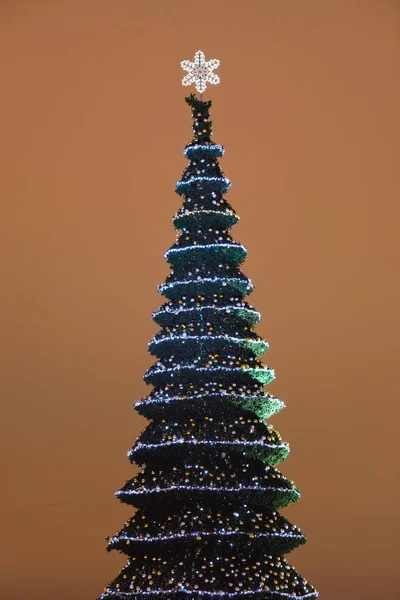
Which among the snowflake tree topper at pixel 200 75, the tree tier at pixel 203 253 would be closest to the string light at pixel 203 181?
the tree tier at pixel 203 253

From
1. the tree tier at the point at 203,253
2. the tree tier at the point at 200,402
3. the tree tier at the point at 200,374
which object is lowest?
the tree tier at the point at 200,402

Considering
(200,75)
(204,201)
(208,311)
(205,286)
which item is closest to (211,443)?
(208,311)

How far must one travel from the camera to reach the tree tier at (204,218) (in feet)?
54.3

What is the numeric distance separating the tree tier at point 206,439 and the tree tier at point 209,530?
92cm

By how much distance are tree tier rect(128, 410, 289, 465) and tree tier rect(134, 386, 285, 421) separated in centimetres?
15

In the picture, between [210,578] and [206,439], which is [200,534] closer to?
[210,578]

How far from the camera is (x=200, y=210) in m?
16.5

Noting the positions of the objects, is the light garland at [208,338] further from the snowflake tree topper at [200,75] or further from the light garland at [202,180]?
the snowflake tree topper at [200,75]

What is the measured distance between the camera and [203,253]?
642 inches

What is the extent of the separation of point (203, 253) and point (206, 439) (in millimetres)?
3356

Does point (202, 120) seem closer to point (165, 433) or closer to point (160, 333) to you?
point (160, 333)

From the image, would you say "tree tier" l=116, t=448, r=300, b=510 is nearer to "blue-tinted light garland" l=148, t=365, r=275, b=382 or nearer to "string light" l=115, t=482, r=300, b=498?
"string light" l=115, t=482, r=300, b=498

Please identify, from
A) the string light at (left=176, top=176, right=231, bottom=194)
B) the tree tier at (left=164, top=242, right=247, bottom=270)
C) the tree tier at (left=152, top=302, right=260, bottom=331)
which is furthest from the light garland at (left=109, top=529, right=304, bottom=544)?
the string light at (left=176, top=176, right=231, bottom=194)

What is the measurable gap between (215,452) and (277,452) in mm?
1133
